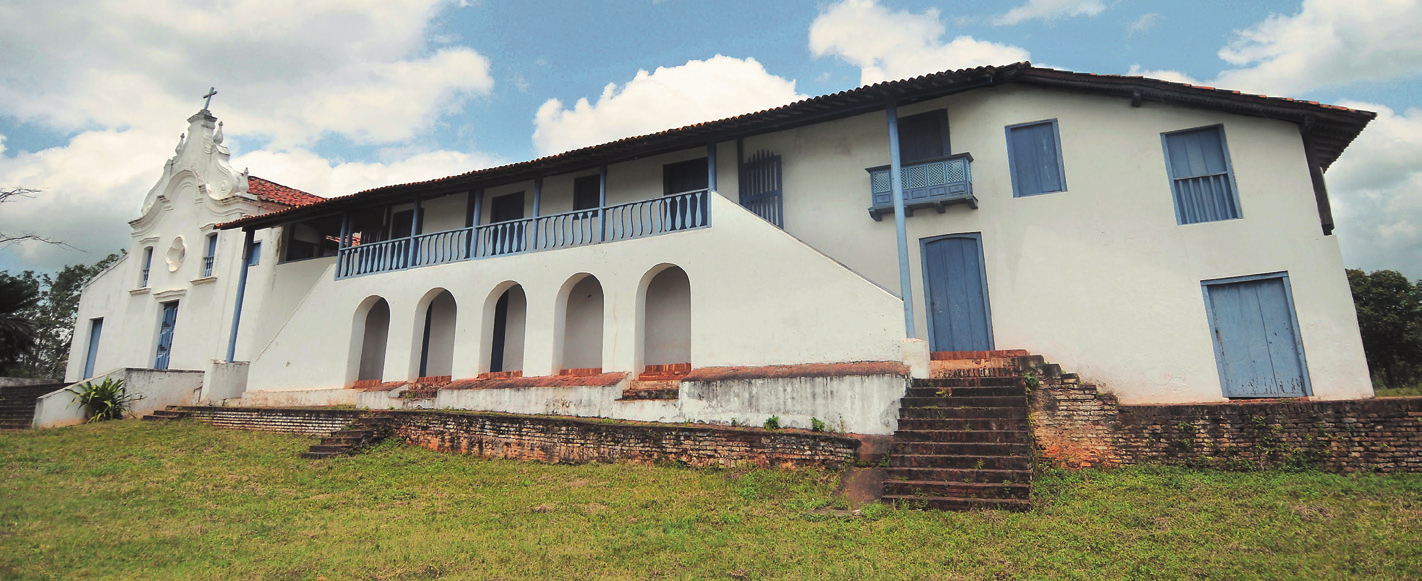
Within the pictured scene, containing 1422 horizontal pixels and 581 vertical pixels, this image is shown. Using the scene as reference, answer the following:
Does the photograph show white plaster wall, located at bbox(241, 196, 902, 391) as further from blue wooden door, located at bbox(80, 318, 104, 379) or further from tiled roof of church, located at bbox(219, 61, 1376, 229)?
blue wooden door, located at bbox(80, 318, 104, 379)

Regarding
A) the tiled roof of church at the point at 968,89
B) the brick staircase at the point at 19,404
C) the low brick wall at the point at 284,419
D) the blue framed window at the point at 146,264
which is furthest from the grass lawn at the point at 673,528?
the blue framed window at the point at 146,264

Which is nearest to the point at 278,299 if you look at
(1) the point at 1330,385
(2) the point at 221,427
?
(2) the point at 221,427

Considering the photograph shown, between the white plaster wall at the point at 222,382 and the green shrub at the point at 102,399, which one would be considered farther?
the white plaster wall at the point at 222,382

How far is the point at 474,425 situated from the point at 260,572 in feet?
16.9

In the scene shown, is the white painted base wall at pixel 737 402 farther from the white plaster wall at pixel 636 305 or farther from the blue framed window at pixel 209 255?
the blue framed window at pixel 209 255

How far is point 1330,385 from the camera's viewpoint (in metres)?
8.18

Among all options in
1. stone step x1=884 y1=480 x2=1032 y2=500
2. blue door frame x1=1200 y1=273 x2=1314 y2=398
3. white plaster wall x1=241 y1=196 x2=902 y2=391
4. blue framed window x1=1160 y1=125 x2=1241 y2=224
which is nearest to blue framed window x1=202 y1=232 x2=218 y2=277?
white plaster wall x1=241 y1=196 x2=902 y2=391

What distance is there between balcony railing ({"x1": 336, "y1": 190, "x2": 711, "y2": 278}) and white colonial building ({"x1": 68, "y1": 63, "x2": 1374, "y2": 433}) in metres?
0.06

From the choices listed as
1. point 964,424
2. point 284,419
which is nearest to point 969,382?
point 964,424

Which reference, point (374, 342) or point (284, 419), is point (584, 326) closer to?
point (284, 419)

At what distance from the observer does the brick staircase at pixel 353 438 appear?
34.0 feet

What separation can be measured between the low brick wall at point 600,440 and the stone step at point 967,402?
854 mm

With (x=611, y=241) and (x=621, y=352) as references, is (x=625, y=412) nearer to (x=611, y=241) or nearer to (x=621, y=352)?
(x=621, y=352)

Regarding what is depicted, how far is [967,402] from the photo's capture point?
7.83 m
